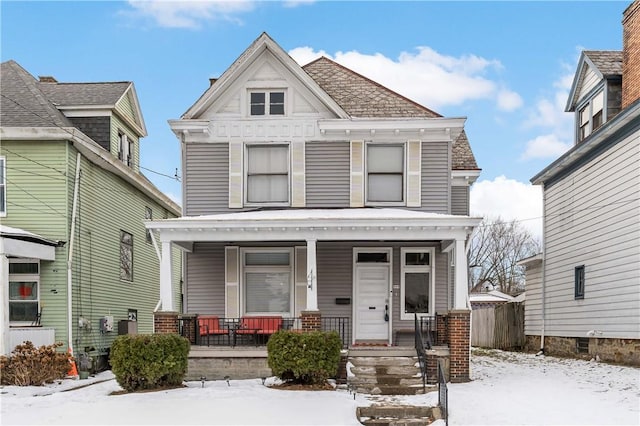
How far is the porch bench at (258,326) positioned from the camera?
13711 millimetres

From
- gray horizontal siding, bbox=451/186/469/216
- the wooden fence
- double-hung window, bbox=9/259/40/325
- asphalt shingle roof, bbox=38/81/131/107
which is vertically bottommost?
the wooden fence

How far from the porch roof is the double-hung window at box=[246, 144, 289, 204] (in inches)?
75.1

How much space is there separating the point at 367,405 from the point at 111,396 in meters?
4.47

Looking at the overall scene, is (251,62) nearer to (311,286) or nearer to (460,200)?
(311,286)

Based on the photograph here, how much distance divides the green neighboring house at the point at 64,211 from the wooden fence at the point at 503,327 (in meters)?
13.3

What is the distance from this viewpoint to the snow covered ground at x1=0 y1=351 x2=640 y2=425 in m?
8.74

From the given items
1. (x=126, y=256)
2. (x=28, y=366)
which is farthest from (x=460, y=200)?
(x=28, y=366)

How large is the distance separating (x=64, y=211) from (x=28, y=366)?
4194 mm

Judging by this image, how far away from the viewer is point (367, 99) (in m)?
16.2

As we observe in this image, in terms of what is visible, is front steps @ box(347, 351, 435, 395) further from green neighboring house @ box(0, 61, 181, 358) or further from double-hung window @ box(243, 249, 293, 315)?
green neighboring house @ box(0, 61, 181, 358)

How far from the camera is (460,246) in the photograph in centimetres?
1298

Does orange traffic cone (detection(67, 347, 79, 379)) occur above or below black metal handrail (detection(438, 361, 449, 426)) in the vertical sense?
below

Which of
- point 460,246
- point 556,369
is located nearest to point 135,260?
point 460,246

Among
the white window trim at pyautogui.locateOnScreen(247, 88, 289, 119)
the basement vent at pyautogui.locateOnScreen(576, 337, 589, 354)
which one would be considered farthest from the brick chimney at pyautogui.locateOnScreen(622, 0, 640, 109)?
the white window trim at pyautogui.locateOnScreen(247, 88, 289, 119)
